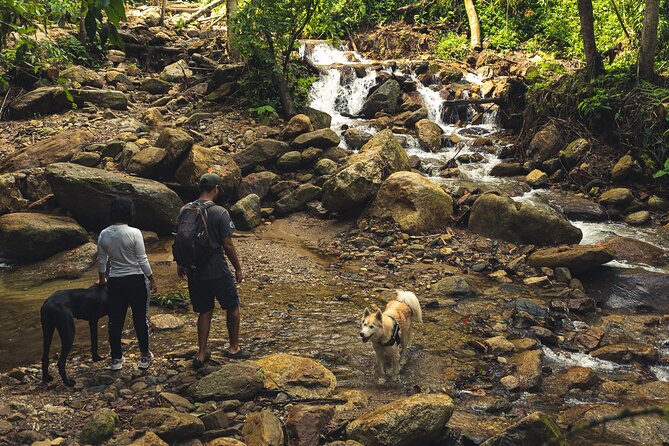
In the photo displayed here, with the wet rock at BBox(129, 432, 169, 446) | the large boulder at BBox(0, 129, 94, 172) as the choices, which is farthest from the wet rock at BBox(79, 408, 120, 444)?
the large boulder at BBox(0, 129, 94, 172)

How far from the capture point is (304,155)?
14.3 meters

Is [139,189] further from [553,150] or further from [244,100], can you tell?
[553,150]

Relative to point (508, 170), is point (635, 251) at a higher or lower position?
lower

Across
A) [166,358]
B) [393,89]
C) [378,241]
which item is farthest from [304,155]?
[166,358]

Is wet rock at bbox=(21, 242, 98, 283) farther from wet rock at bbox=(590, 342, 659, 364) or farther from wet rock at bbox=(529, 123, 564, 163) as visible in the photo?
wet rock at bbox=(529, 123, 564, 163)

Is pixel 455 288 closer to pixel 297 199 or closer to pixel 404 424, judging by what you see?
pixel 404 424

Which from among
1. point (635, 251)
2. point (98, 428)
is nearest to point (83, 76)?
point (98, 428)

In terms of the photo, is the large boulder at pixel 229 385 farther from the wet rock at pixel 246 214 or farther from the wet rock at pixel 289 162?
the wet rock at pixel 289 162

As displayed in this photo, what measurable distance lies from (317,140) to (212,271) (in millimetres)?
9499

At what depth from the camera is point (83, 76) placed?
17.2 m

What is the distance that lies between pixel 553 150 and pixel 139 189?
11658 millimetres

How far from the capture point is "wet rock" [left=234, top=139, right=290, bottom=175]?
543 inches

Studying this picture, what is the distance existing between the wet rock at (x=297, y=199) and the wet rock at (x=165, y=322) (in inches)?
227

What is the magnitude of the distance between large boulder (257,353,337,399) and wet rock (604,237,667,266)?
6979 millimetres
